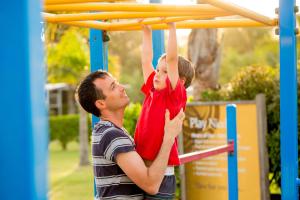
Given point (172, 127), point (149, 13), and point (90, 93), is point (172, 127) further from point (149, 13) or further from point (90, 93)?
point (149, 13)

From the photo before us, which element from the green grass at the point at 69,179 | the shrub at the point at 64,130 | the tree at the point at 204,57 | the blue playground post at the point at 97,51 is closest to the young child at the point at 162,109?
the blue playground post at the point at 97,51

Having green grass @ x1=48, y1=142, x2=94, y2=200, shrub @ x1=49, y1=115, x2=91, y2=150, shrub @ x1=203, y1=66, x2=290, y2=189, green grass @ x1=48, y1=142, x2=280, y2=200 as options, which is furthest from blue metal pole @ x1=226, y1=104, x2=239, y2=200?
shrub @ x1=49, y1=115, x2=91, y2=150

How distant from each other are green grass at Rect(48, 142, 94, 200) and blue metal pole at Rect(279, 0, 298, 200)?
548cm

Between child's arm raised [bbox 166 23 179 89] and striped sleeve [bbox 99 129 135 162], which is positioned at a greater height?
child's arm raised [bbox 166 23 179 89]

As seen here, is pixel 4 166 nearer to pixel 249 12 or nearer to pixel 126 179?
pixel 126 179

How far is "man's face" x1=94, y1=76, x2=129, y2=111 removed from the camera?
2221mm

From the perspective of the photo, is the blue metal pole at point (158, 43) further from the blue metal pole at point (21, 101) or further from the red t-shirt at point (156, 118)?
the blue metal pole at point (21, 101)

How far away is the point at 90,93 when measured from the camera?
222 cm

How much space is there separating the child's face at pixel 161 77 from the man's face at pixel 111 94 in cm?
14

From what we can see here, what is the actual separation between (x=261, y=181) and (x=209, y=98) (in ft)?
3.96

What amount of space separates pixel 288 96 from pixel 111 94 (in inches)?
48.0

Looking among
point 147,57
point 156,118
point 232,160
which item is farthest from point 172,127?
point 232,160

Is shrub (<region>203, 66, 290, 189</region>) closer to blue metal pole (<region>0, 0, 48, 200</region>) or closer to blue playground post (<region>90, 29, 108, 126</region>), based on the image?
blue playground post (<region>90, 29, 108, 126</region>)

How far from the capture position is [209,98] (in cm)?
658
